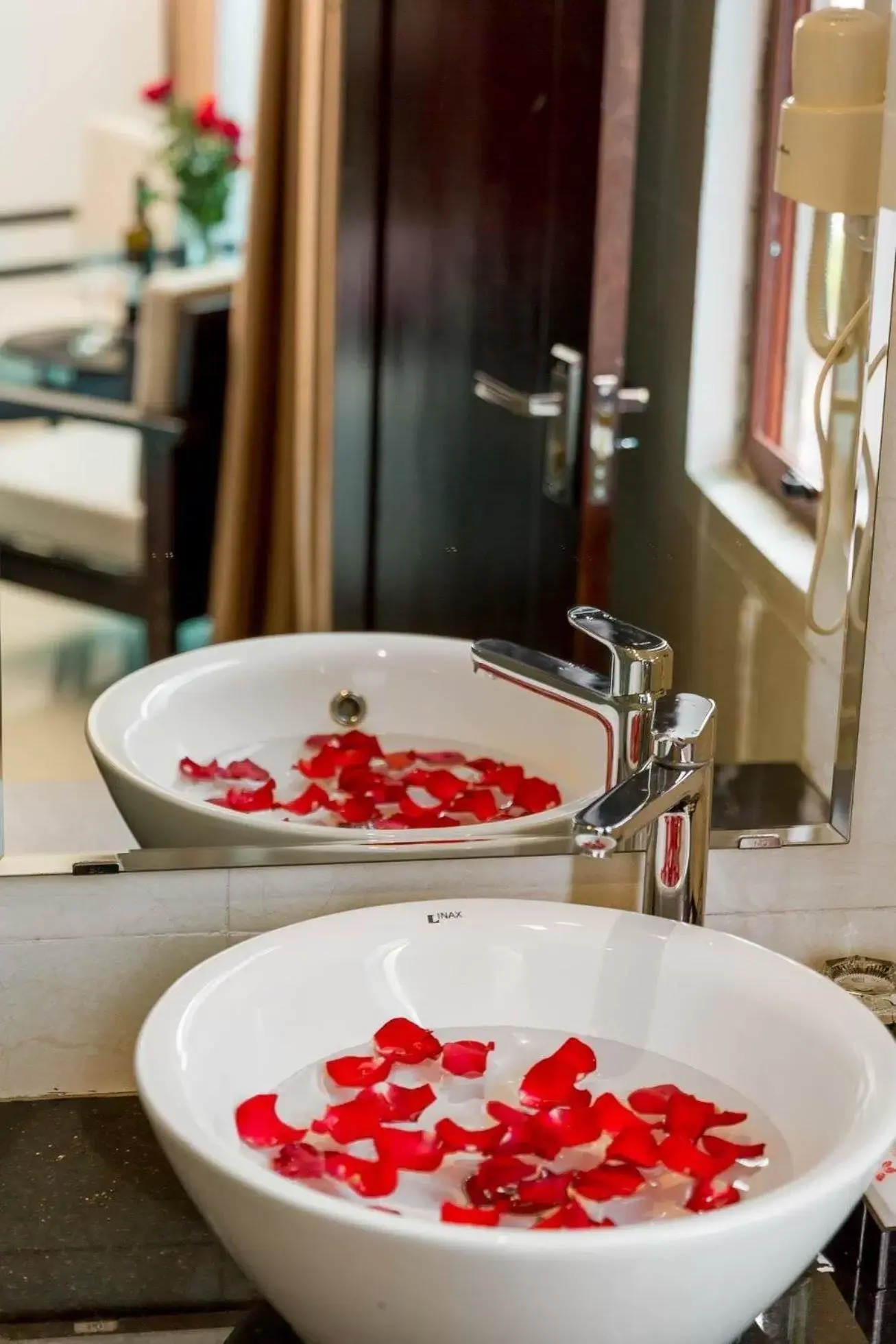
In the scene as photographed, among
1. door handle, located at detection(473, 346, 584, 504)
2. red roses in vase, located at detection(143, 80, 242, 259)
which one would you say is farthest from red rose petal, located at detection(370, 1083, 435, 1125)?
red roses in vase, located at detection(143, 80, 242, 259)

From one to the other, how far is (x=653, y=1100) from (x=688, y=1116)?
1.2 inches

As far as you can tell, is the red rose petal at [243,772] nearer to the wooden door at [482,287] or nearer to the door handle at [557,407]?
the wooden door at [482,287]

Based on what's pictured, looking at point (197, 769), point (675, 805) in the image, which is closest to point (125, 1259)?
point (197, 769)

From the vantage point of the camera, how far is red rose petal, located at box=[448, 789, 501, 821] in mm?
1227

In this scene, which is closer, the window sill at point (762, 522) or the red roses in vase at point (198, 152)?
the red roses in vase at point (198, 152)

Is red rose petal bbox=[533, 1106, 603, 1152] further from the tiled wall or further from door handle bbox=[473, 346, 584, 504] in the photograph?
door handle bbox=[473, 346, 584, 504]

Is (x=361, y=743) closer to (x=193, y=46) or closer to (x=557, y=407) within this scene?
(x=557, y=407)

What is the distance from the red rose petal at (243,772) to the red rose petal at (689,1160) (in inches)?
16.2

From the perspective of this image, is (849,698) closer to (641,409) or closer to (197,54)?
(641,409)

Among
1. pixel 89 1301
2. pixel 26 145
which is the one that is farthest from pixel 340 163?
pixel 89 1301

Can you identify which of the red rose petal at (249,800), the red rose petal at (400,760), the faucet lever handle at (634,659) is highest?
the faucet lever handle at (634,659)

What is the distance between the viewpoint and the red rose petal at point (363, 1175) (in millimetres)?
959

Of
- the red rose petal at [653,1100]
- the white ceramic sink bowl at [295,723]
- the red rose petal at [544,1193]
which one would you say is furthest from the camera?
the white ceramic sink bowl at [295,723]

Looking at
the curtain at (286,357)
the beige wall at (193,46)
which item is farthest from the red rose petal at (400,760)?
the beige wall at (193,46)
